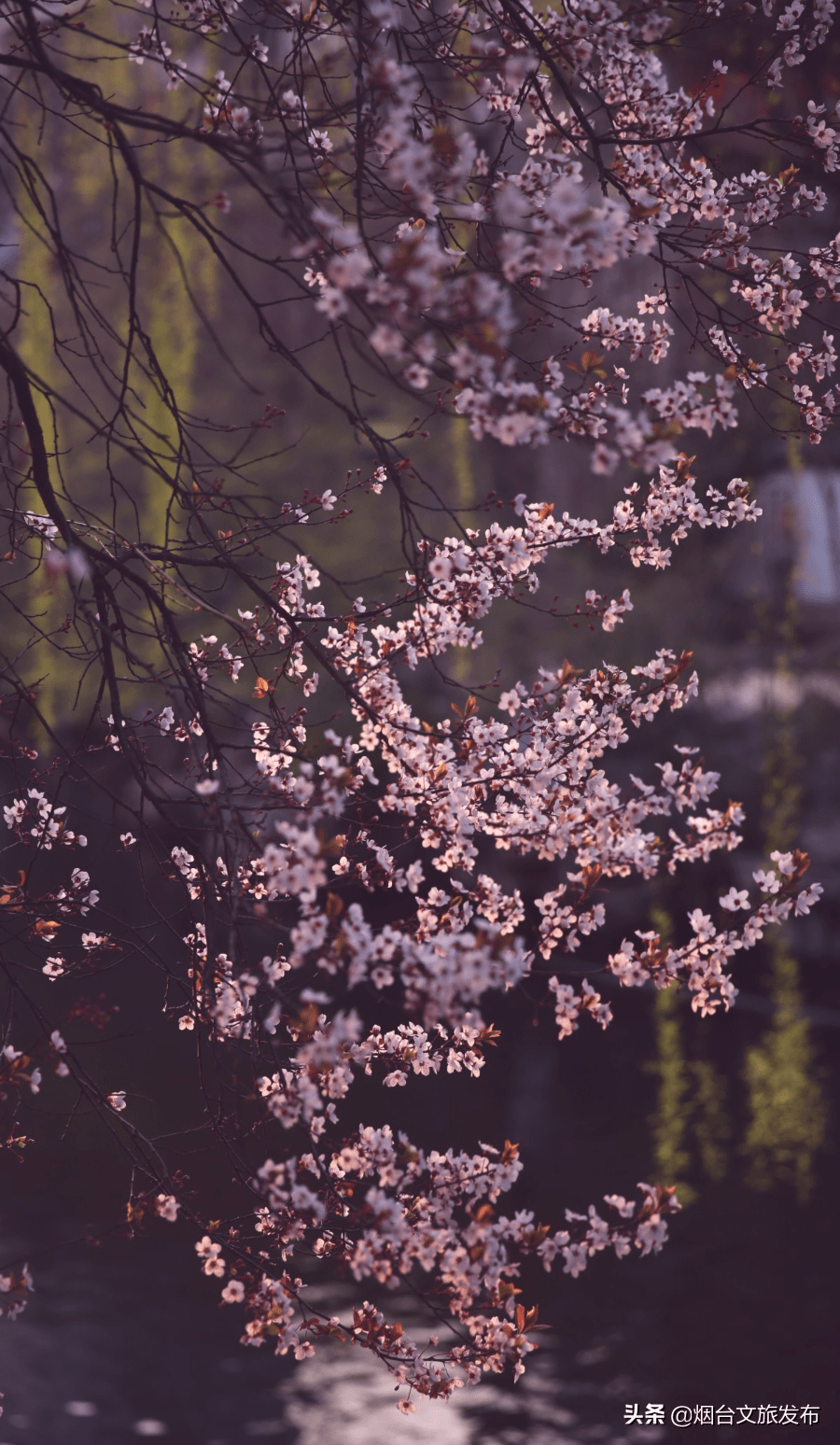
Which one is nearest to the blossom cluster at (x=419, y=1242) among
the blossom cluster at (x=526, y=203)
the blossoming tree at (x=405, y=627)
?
the blossoming tree at (x=405, y=627)

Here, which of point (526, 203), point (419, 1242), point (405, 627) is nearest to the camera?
point (526, 203)

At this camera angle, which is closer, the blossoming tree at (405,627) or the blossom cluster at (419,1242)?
the blossoming tree at (405,627)

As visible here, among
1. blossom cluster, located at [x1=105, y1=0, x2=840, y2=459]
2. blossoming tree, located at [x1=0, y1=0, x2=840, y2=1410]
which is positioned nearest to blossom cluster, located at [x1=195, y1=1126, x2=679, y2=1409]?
blossoming tree, located at [x1=0, y1=0, x2=840, y2=1410]

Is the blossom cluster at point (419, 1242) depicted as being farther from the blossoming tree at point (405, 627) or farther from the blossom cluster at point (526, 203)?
the blossom cluster at point (526, 203)

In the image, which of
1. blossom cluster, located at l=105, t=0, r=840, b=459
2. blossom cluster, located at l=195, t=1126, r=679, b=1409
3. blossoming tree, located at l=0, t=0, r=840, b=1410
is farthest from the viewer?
blossom cluster, located at l=195, t=1126, r=679, b=1409

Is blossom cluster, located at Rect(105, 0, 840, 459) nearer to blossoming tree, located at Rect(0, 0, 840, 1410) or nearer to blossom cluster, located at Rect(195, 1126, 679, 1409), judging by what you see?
blossoming tree, located at Rect(0, 0, 840, 1410)

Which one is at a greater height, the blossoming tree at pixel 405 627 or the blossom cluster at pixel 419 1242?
the blossoming tree at pixel 405 627

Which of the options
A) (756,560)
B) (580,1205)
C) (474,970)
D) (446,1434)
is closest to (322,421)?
(756,560)

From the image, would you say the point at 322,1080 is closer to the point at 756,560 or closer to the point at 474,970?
the point at 474,970

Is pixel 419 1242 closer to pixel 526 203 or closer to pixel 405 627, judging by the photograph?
pixel 405 627

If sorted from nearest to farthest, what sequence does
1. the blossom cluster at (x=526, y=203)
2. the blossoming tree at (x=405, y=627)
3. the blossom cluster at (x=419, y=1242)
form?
the blossom cluster at (x=526, y=203)
the blossoming tree at (x=405, y=627)
the blossom cluster at (x=419, y=1242)

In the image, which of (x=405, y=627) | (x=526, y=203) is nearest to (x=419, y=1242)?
(x=405, y=627)

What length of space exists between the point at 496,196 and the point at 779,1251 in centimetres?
1193

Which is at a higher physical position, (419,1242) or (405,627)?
(405,627)
